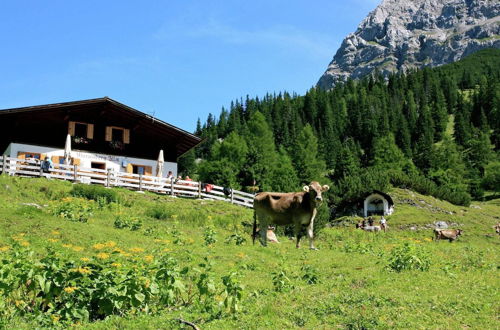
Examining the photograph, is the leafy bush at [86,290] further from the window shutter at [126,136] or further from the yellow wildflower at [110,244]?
the window shutter at [126,136]

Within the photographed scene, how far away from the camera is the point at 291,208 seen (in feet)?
55.5

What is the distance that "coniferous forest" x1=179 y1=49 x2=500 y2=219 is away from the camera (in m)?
76.7

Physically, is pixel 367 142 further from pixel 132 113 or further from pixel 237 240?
pixel 237 240

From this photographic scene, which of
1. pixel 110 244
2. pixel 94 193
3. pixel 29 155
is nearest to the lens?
pixel 110 244

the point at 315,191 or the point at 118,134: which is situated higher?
the point at 118,134

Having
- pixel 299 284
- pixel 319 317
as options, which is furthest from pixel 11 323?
pixel 299 284

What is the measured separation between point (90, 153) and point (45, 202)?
14206 mm

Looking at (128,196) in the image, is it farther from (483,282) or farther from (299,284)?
(483,282)

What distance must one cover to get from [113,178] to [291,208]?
19093mm

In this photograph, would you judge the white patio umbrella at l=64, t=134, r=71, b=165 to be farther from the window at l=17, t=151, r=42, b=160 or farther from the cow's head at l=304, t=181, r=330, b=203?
the cow's head at l=304, t=181, r=330, b=203

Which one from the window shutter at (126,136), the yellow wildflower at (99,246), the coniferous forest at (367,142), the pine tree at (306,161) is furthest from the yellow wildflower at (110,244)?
the pine tree at (306,161)

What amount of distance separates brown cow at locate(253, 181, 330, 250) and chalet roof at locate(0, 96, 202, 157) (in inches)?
903

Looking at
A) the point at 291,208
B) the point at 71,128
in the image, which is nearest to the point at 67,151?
the point at 71,128

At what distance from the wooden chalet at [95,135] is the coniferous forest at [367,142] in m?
4.42
